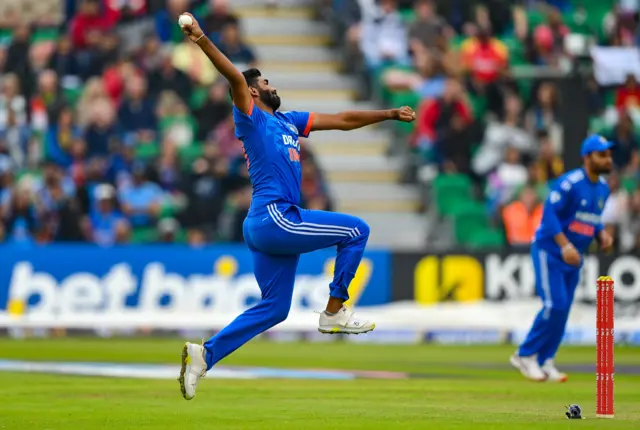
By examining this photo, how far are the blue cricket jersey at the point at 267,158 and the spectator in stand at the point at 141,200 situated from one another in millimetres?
12504

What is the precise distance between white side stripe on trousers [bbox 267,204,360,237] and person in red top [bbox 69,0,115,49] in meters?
15.9

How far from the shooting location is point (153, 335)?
22.6 metres

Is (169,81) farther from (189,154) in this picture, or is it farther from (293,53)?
(293,53)

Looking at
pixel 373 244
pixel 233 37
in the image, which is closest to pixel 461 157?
pixel 373 244

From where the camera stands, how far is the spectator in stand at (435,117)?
2561 cm

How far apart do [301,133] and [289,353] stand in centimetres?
831

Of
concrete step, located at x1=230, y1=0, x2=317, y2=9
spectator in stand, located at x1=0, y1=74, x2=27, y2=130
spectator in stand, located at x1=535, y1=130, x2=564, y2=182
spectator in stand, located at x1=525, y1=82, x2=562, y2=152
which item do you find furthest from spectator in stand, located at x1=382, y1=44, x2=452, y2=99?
spectator in stand, located at x1=0, y1=74, x2=27, y2=130

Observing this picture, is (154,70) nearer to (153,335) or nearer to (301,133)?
(153,335)

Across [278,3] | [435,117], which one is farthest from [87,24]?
[435,117]

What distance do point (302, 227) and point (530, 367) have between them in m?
4.86

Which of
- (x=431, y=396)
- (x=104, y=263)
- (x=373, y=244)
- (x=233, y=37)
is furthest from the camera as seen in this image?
(x=233, y=37)

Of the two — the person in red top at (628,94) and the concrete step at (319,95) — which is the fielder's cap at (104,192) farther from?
the person in red top at (628,94)

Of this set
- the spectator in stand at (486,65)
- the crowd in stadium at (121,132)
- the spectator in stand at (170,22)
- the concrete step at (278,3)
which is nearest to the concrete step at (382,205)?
the crowd in stadium at (121,132)

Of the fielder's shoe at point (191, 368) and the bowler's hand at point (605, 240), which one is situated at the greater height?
the bowler's hand at point (605, 240)
